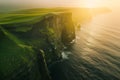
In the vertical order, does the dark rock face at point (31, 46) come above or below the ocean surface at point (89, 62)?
above

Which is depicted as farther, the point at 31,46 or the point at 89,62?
the point at 89,62

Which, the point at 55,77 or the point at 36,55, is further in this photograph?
the point at 55,77

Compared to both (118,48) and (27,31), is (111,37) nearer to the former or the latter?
(118,48)

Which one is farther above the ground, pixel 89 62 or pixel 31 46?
pixel 31 46

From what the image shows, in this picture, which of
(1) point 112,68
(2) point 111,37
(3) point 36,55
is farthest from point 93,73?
(2) point 111,37

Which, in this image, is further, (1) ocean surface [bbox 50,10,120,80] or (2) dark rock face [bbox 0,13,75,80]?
(1) ocean surface [bbox 50,10,120,80]

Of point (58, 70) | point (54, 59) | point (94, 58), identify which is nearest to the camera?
point (58, 70)

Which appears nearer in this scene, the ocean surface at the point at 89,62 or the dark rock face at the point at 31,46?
the dark rock face at the point at 31,46

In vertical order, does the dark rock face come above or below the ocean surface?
above
